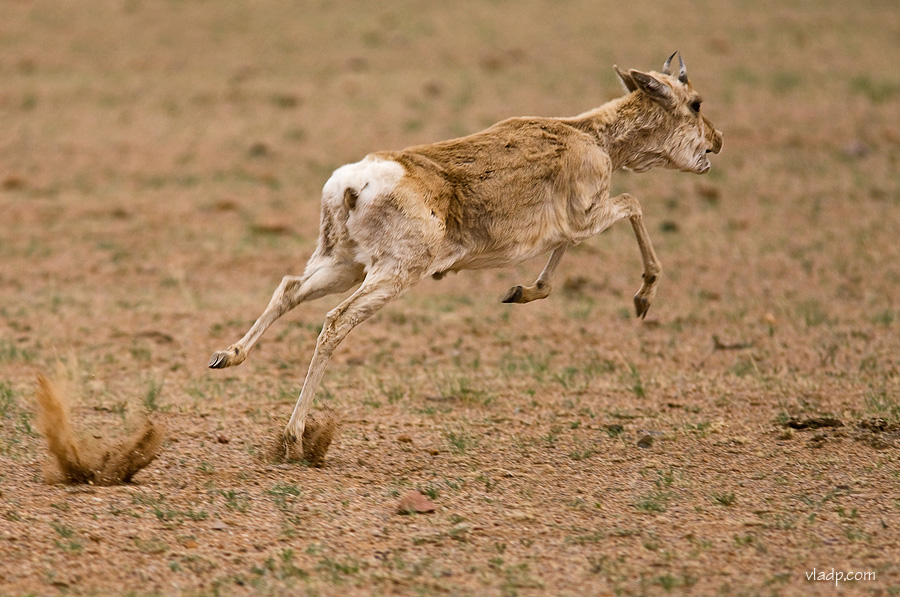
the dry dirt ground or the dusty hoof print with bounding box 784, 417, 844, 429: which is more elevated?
the dry dirt ground

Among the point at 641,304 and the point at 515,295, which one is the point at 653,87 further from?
the point at 515,295

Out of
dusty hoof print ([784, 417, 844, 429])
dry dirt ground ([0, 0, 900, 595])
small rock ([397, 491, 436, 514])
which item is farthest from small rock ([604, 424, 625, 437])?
small rock ([397, 491, 436, 514])

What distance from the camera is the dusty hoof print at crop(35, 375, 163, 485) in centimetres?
595

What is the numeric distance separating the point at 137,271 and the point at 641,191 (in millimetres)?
6591

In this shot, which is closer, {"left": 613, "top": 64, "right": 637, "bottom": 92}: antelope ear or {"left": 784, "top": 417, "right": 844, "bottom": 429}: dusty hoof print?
{"left": 784, "top": 417, "right": 844, "bottom": 429}: dusty hoof print

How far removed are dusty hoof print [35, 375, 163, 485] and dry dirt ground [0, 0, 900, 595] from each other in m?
0.12

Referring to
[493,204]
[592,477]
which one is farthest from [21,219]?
[592,477]

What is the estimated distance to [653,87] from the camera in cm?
764

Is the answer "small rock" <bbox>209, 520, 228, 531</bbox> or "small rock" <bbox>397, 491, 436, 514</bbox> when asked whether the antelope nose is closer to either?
"small rock" <bbox>397, 491, 436, 514</bbox>

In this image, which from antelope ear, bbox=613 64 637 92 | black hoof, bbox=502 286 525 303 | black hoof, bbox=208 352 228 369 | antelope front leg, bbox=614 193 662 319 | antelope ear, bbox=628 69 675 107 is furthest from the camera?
antelope ear, bbox=613 64 637 92

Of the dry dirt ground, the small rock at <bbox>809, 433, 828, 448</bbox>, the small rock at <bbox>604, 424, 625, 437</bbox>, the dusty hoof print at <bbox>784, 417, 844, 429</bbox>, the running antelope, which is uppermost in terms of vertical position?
the running antelope

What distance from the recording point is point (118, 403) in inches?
312

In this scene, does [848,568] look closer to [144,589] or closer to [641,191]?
[144,589]

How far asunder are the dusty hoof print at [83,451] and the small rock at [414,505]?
4.68ft
